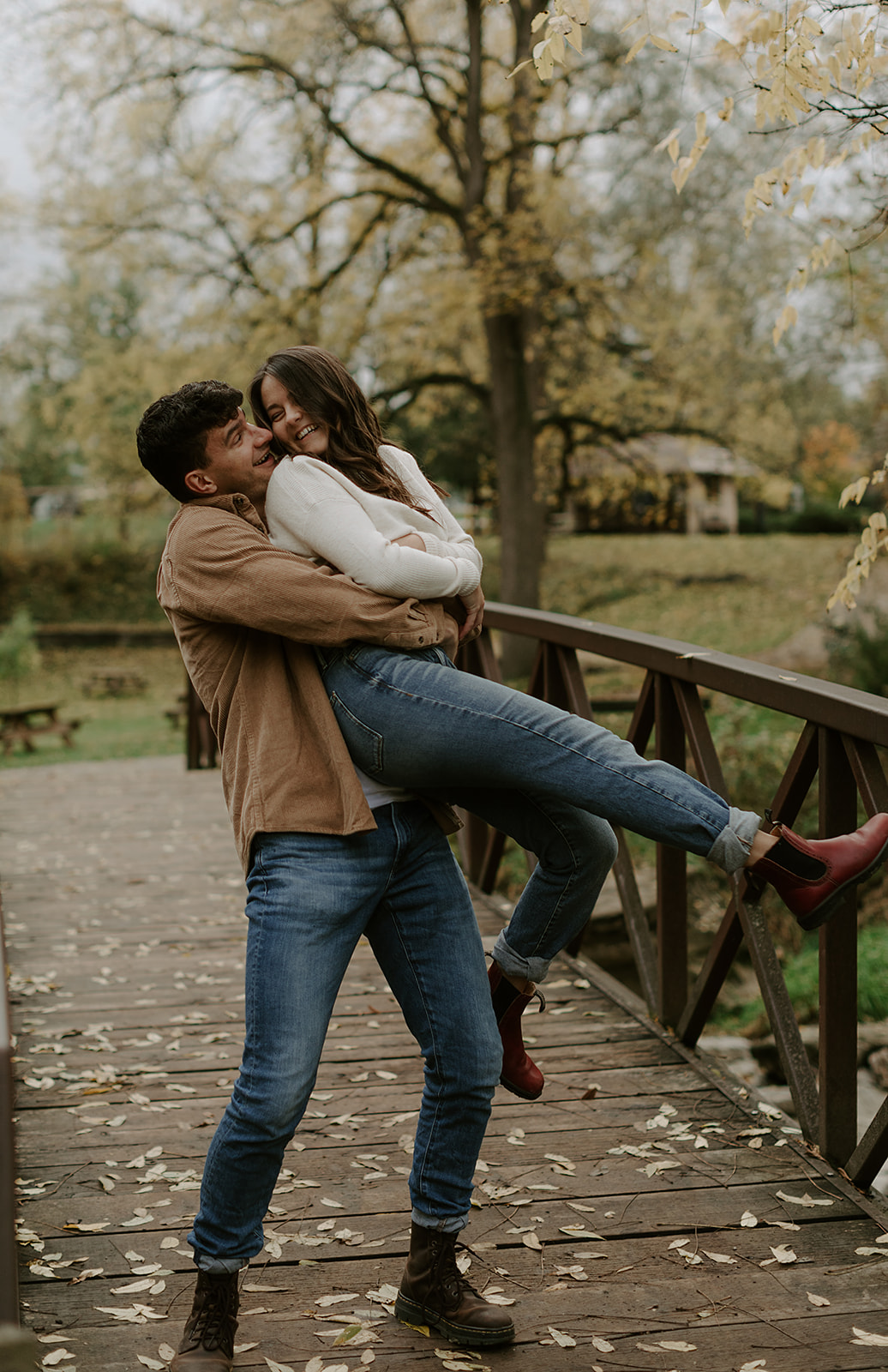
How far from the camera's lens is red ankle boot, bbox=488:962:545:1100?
2.61m

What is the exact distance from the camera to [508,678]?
49.5 ft

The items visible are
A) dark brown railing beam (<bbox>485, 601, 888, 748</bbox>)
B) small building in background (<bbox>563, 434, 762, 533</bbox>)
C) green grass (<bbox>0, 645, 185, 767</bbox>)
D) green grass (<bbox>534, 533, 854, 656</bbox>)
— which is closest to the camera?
dark brown railing beam (<bbox>485, 601, 888, 748</bbox>)

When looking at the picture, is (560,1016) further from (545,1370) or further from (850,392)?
(850,392)

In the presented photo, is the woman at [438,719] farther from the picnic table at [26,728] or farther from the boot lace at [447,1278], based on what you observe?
the picnic table at [26,728]

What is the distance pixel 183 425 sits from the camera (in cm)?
221

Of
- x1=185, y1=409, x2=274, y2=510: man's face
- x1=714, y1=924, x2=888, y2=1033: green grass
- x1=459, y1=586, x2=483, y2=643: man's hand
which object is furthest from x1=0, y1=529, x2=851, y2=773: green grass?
x1=185, y1=409, x2=274, y2=510: man's face

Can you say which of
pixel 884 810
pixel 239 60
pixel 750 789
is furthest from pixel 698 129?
pixel 239 60

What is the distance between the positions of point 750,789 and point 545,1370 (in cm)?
807

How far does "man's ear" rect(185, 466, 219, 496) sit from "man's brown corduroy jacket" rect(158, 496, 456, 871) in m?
0.02

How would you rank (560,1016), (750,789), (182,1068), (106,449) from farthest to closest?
(106,449) < (750,789) < (560,1016) < (182,1068)

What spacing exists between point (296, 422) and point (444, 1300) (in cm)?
166

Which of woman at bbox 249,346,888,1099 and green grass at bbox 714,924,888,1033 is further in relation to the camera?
green grass at bbox 714,924,888,1033

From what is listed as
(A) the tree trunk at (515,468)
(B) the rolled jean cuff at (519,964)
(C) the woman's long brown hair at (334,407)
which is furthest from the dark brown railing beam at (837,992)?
(A) the tree trunk at (515,468)

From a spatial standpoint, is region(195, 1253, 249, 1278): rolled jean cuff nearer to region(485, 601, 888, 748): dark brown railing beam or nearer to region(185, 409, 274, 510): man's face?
region(185, 409, 274, 510): man's face
